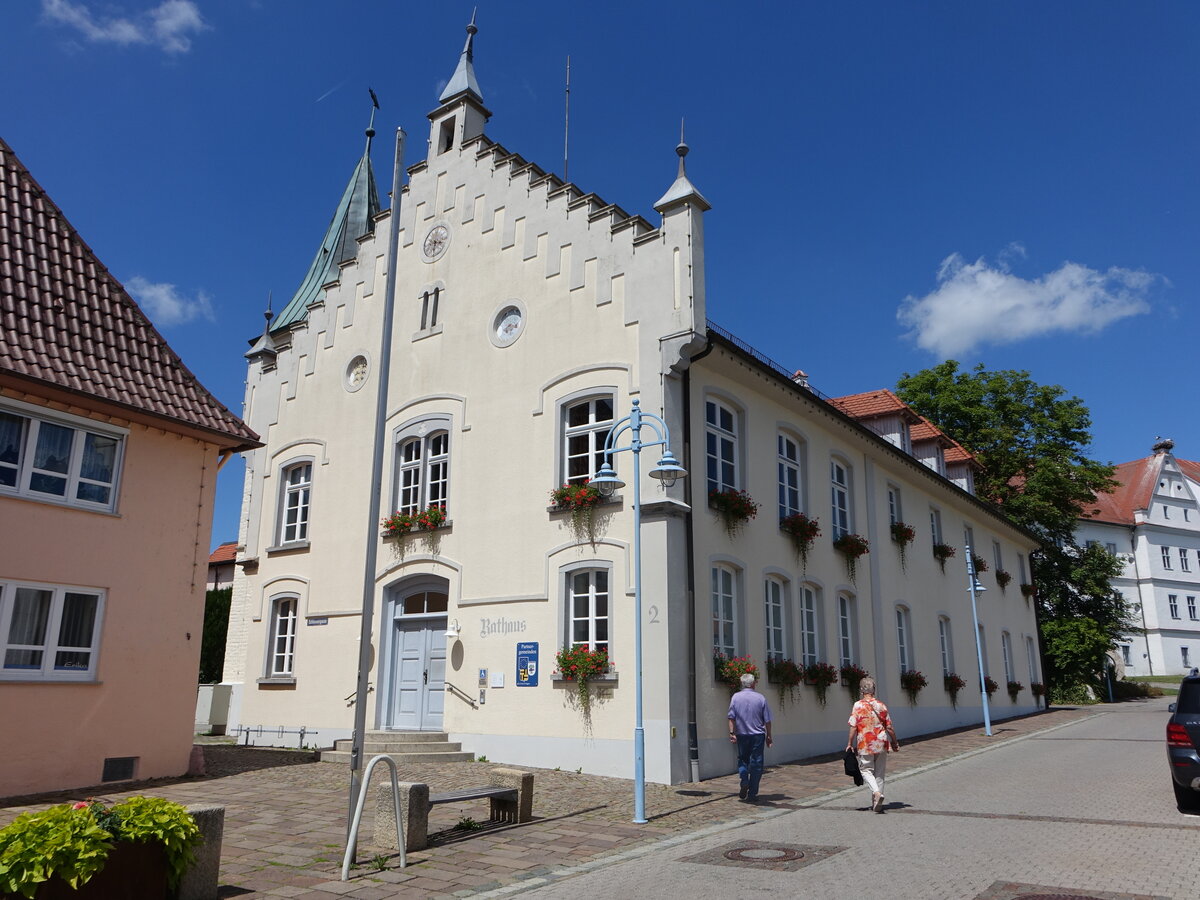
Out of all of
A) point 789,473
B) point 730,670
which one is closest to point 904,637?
point 789,473

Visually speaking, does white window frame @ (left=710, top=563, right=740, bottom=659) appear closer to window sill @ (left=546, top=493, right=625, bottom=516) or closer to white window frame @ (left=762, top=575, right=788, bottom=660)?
white window frame @ (left=762, top=575, right=788, bottom=660)

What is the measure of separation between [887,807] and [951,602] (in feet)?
53.3

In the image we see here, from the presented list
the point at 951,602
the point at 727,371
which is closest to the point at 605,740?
the point at 727,371

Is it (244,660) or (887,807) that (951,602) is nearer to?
(887,807)

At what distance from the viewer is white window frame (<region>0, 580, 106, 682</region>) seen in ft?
39.8

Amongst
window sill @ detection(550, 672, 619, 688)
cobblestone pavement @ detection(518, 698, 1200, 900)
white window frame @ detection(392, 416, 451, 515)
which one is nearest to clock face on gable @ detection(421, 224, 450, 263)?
white window frame @ detection(392, 416, 451, 515)

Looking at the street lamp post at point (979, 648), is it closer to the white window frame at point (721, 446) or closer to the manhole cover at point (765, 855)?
the white window frame at point (721, 446)

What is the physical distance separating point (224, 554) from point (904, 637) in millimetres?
29570

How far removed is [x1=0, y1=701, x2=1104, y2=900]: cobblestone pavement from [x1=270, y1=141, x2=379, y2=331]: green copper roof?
60.3 feet

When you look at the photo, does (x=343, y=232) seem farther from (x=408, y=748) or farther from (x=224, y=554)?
(x=408, y=748)

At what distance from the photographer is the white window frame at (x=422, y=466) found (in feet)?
60.2

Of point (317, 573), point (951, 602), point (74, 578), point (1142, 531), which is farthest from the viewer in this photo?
point (1142, 531)

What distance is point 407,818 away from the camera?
8.68m

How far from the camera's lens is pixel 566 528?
1579cm
